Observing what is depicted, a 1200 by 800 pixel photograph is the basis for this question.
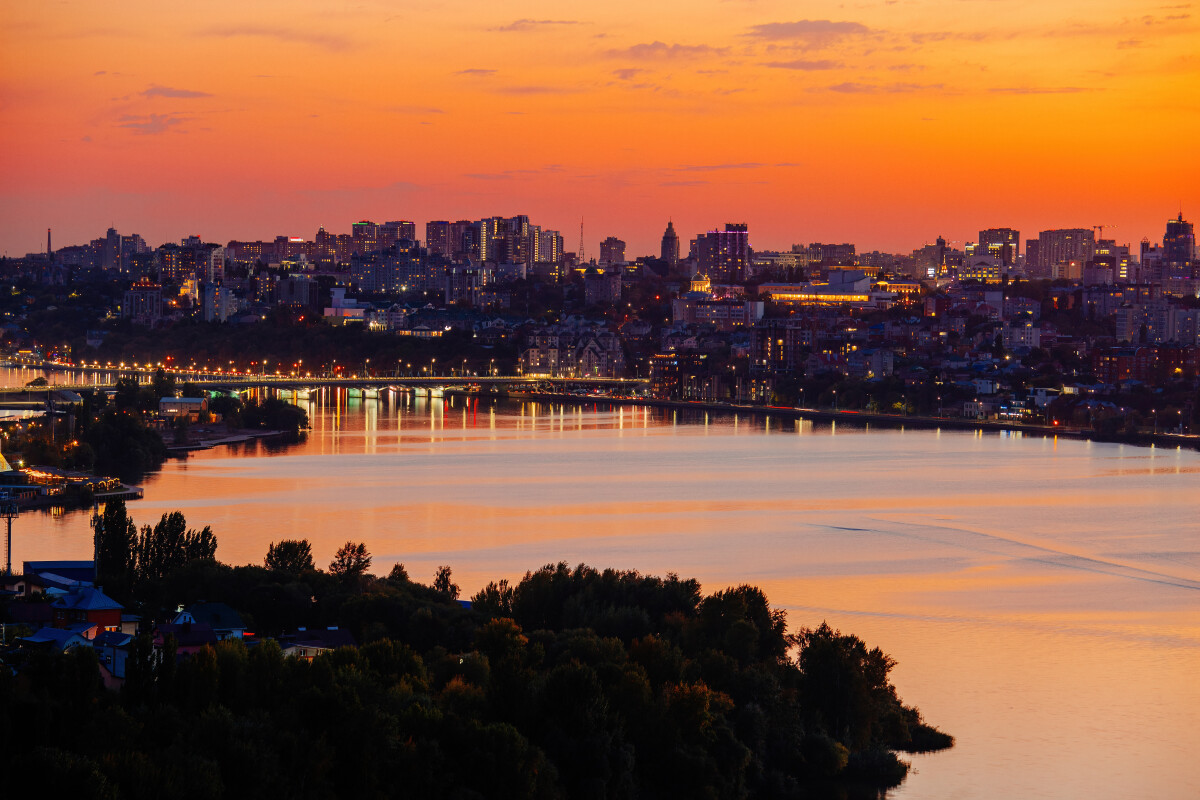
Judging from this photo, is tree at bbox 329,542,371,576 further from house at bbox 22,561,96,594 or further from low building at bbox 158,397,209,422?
low building at bbox 158,397,209,422

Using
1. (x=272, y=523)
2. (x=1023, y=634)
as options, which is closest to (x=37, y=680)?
(x=1023, y=634)

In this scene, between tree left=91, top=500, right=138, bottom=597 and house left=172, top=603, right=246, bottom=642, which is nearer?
house left=172, top=603, right=246, bottom=642

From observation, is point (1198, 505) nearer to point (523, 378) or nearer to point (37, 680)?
point (37, 680)

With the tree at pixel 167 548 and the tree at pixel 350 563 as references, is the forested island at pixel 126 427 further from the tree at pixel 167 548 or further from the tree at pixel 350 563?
the tree at pixel 350 563

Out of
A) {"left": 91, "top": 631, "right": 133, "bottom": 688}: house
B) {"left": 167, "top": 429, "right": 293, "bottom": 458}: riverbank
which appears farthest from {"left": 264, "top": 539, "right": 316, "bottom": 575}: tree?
{"left": 167, "top": 429, "right": 293, "bottom": 458}: riverbank


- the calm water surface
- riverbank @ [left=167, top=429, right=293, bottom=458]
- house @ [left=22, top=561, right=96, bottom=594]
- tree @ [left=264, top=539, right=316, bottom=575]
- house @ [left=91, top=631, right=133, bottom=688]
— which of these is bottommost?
the calm water surface

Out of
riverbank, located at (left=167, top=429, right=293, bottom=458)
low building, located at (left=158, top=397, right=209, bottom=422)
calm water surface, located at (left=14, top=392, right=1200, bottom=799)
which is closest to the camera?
calm water surface, located at (left=14, top=392, right=1200, bottom=799)

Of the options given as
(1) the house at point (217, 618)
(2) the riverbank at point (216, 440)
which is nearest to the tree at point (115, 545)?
(1) the house at point (217, 618)
